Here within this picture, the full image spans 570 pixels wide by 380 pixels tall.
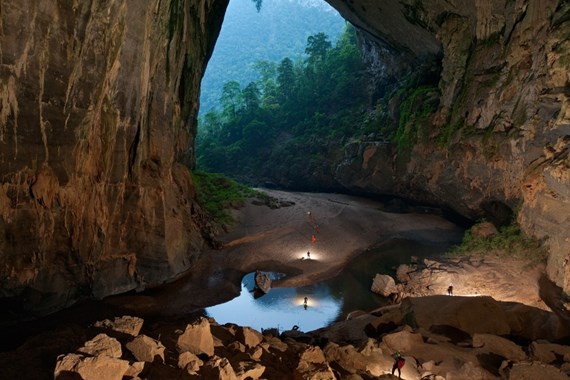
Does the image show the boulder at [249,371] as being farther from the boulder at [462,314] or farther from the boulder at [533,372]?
the boulder at [462,314]

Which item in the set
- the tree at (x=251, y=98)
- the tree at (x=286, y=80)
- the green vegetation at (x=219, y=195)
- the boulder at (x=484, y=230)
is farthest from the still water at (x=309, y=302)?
the tree at (x=286, y=80)

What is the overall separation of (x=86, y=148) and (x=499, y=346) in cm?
1434

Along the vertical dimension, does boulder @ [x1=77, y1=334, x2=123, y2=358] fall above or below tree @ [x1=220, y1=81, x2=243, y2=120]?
below

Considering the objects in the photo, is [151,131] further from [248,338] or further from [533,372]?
[533,372]

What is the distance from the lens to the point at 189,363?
251 inches

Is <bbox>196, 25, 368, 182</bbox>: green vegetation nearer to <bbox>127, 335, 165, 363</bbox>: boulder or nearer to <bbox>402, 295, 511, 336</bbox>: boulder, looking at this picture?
<bbox>402, 295, 511, 336</bbox>: boulder

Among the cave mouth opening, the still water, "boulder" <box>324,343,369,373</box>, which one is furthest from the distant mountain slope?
"boulder" <box>324,343,369,373</box>

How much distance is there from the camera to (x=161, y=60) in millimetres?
17078

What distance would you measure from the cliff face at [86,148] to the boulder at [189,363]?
888 centimetres

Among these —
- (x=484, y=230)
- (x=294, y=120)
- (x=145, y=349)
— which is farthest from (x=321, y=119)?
(x=145, y=349)

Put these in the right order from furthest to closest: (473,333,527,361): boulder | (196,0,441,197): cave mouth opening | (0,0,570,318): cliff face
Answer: (196,0,441,197): cave mouth opening, (0,0,570,318): cliff face, (473,333,527,361): boulder

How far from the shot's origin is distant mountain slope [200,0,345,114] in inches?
5044

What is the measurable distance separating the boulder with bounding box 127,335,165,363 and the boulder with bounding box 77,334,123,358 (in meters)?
0.28

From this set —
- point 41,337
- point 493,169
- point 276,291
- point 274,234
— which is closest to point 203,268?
point 276,291
